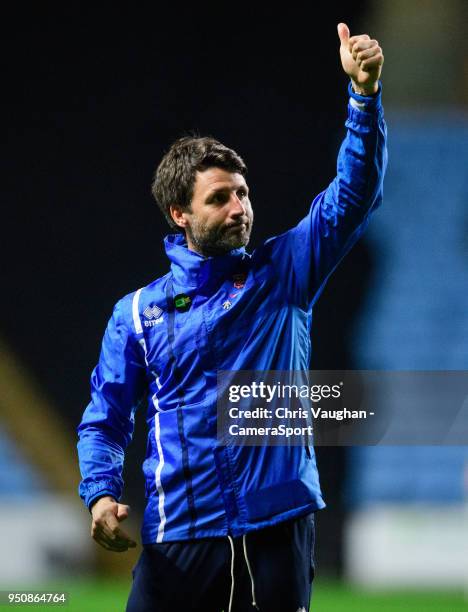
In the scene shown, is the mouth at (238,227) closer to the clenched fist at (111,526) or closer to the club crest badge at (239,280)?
the club crest badge at (239,280)

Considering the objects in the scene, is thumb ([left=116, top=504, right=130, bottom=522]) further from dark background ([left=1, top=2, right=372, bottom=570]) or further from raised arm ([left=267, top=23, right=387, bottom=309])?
dark background ([left=1, top=2, right=372, bottom=570])

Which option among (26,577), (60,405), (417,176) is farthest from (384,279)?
(26,577)

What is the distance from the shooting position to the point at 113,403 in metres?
1.78

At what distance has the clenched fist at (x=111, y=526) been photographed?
5.24 ft

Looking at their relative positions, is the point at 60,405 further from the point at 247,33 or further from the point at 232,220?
the point at 232,220

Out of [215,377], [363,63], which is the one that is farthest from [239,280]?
[363,63]

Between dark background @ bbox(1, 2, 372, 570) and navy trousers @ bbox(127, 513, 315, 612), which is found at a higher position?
dark background @ bbox(1, 2, 372, 570)

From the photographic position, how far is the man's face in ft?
5.80

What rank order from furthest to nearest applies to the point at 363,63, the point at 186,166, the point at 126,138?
the point at 126,138 → the point at 186,166 → the point at 363,63

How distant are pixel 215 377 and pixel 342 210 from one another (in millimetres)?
343

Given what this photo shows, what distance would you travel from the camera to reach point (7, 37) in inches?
173

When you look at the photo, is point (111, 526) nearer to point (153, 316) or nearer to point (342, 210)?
point (153, 316)

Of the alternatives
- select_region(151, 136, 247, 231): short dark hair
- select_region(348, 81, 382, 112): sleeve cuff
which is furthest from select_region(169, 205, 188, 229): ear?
select_region(348, 81, 382, 112): sleeve cuff

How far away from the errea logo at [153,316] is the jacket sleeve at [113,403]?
1.8 inches
